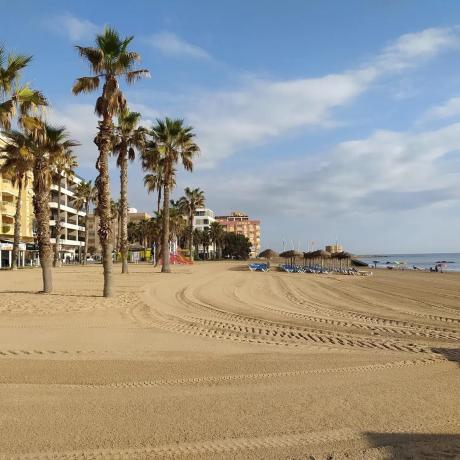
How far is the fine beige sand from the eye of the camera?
12.7 feet

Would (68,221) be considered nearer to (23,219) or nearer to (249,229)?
(23,219)

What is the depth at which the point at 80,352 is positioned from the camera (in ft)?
23.9

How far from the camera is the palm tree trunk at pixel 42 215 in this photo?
1598 centimetres

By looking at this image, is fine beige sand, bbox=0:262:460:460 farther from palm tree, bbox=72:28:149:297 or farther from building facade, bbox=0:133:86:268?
building facade, bbox=0:133:86:268

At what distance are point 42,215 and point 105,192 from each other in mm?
2521

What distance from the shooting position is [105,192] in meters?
15.5

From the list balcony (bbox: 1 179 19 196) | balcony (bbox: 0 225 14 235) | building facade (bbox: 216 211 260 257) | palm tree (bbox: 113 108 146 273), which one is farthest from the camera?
building facade (bbox: 216 211 260 257)

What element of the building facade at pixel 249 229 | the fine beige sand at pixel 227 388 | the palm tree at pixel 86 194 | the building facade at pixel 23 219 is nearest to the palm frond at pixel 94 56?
the fine beige sand at pixel 227 388

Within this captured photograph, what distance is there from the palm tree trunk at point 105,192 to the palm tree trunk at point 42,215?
2.14 m

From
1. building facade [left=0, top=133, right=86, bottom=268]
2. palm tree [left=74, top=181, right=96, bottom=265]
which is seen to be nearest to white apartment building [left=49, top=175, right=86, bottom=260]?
building facade [left=0, top=133, right=86, bottom=268]

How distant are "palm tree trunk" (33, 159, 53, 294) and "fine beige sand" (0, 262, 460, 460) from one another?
5.52 m

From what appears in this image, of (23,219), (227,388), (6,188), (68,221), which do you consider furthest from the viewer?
(68,221)

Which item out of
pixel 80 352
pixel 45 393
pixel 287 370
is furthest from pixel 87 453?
pixel 80 352

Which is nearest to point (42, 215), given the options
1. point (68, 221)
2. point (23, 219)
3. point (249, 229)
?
point (23, 219)
